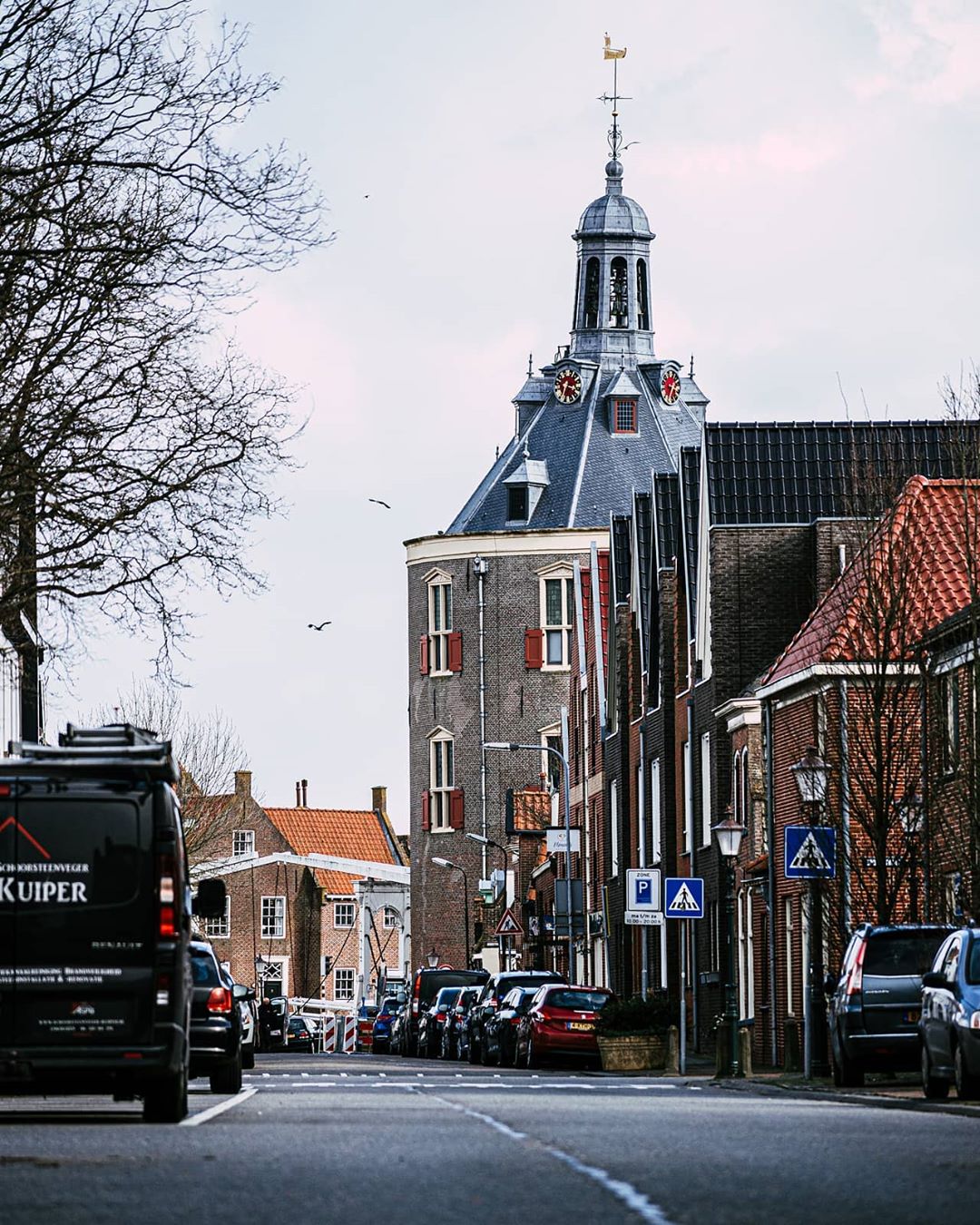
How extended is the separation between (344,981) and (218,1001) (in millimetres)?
102689

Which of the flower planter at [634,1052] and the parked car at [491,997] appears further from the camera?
the parked car at [491,997]

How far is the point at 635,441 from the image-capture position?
101 m

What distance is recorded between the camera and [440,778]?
99062mm

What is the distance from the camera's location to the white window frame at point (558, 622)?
9606 centimetres

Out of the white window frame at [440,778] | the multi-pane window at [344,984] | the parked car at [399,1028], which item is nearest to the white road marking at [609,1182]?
the parked car at [399,1028]

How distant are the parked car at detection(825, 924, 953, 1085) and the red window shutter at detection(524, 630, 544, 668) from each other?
219 ft

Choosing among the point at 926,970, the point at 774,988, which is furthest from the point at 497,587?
the point at 926,970

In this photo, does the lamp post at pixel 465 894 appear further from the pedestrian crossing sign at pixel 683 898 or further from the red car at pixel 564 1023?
the pedestrian crossing sign at pixel 683 898

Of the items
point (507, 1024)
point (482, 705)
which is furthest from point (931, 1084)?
point (482, 705)

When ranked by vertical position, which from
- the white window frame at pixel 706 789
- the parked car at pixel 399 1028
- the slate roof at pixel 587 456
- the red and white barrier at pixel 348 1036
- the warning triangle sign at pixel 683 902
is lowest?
the red and white barrier at pixel 348 1036

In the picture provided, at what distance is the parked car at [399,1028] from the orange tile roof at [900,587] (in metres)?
25.0

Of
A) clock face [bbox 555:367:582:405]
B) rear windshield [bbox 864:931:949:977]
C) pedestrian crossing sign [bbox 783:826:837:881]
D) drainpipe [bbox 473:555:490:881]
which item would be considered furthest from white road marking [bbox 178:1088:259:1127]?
clock face [bbox 555:367:582:405]

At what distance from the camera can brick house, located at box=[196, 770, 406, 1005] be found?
12550cm

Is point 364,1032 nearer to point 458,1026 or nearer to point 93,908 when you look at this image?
point 458,1026
